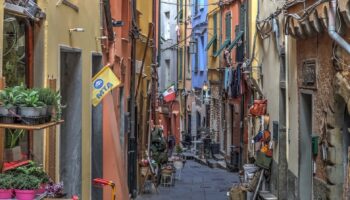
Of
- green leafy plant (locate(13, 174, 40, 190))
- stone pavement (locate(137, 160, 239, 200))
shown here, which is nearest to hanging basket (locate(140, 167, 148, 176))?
stone pavement (locate(137, 160, 239, 200))

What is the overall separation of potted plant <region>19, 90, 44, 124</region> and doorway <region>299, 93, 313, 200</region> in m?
6.36

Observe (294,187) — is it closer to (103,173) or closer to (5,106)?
(103,173)

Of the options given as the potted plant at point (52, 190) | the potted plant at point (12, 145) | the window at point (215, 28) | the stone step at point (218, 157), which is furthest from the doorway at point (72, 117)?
the window at point (215, 28)

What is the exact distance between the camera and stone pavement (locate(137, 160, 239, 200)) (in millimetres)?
17312

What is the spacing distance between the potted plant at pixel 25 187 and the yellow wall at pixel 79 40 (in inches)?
77.6

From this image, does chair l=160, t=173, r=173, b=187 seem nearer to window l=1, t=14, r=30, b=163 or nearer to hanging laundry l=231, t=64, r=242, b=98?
hanging laundry l=231, t=64, r=242, b=98

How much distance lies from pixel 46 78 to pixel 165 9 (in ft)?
123

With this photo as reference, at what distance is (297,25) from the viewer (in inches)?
400

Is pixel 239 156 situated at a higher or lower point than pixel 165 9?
lower

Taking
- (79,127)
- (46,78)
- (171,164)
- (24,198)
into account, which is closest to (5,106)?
(24,198)

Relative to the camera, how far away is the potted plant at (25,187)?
509 cm

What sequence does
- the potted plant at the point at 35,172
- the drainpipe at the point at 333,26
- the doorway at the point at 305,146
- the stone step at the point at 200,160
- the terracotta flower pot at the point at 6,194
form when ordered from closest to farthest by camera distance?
the terracotta flower pot at the point at 6,194 < the potted plant at the point at 35,172 < the drainpipe at the point at 333,26 < the doorway at the point at 305,146 < the stone step at the point at 200,160

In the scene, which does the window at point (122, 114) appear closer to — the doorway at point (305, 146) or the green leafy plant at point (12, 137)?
the doorway at point (305, 146)

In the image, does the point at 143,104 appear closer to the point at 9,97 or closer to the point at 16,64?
the point at 16,64
